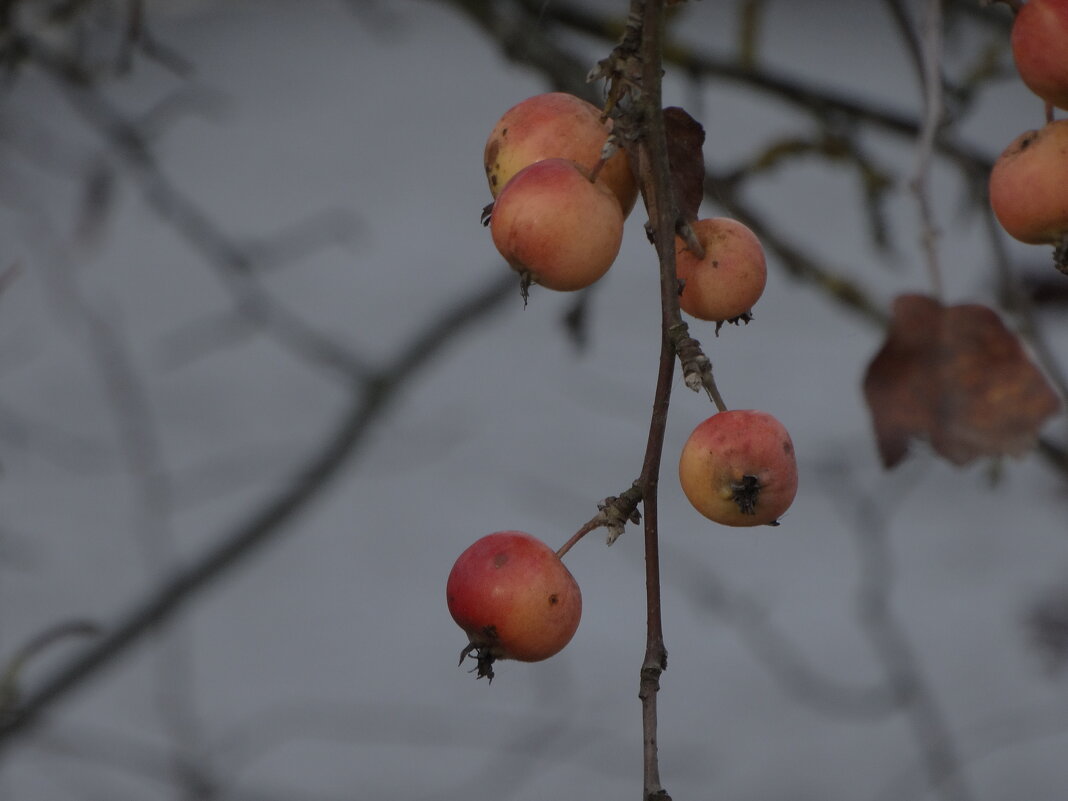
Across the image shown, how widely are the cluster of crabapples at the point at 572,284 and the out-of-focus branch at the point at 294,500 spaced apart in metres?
0.77

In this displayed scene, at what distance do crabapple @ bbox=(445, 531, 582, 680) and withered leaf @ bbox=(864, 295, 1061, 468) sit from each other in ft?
0.39

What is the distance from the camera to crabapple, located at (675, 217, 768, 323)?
1.39ft

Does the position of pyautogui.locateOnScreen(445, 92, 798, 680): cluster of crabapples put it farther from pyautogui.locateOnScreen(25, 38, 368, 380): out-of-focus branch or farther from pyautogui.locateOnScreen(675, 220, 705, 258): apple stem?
pyautogui.locateOnScreen(25, 38, 368, 380): out-of-focus branch

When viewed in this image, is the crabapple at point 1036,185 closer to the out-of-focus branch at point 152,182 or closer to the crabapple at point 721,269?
the crabapple at point 721,269

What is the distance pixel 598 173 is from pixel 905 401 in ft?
0.43

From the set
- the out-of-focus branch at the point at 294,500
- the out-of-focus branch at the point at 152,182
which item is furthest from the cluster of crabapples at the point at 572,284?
the out-of-focus branch at the point at 294,500

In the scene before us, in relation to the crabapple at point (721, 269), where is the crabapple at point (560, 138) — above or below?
above

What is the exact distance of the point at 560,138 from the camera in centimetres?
43

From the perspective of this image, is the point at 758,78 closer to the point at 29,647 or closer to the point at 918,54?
the point at 918,54

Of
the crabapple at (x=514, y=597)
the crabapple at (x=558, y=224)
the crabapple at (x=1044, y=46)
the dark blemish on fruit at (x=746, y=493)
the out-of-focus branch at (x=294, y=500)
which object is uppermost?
the out-of-focus branch at (x=294, y=500)

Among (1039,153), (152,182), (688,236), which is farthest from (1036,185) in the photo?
(152,182)

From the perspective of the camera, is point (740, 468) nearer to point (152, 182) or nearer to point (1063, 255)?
point (1063, 255)

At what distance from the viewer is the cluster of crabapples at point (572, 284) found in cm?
40

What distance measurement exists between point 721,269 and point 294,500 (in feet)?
3.15
